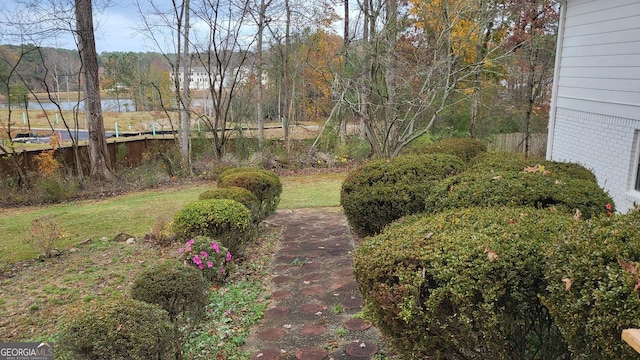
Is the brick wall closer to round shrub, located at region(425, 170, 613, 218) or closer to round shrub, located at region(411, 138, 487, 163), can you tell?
round shrub, located at region(411, 138, 487, 163)

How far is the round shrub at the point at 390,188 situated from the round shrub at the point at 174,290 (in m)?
2.15

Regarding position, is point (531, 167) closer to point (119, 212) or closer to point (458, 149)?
point (458, 149)

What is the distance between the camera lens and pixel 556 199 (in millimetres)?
2775

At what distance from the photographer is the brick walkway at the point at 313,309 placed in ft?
9.18

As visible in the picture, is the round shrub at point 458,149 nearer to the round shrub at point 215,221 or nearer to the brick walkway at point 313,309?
the brick walkway at point 313,309

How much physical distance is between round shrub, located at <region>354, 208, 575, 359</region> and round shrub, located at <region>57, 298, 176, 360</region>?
1.12 meters

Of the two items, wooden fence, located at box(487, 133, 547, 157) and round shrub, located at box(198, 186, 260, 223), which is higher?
wooden fence, located at box(487, 133, 547, 157)

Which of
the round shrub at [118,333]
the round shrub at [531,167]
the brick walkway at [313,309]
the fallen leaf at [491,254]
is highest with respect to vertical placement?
the round shrub at [531,167]

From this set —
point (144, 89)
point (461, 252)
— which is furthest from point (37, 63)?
point (461, 252)

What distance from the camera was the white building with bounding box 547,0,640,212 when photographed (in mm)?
5164

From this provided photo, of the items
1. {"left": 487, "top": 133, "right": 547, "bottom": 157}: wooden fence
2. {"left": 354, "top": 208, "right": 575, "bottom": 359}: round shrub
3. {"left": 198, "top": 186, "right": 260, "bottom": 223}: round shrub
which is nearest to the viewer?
{"left": 354, "top": 208, "right": 575, "bottom": 359}: round shrub

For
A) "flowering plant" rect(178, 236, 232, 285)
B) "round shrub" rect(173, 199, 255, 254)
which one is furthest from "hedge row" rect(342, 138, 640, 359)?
"round shrub" rect(173, 199, 255, 254)

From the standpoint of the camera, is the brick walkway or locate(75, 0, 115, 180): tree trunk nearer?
the brick walkway

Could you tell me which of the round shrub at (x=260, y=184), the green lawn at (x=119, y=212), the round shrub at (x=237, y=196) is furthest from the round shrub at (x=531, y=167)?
the green lawn at (x=119, y=212)
